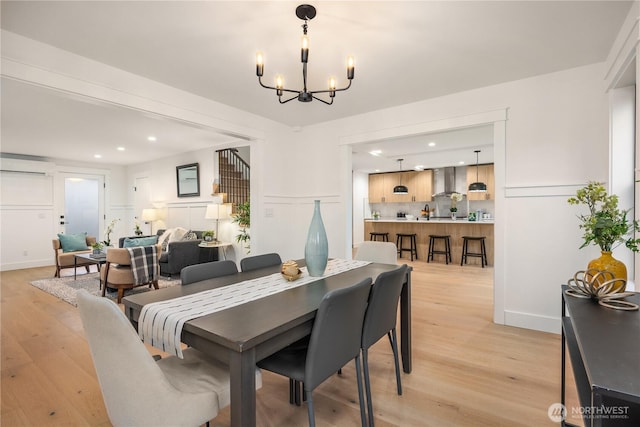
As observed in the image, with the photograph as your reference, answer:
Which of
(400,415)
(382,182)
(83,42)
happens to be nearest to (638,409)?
(400,415)

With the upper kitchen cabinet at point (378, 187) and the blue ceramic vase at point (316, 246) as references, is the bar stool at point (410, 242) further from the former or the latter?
the blue ceramic vase at point (316, 246)

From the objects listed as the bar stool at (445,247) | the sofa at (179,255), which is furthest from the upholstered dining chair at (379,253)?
the bar stool at (445,247)

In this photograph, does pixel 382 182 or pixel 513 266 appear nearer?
pixel 513 266

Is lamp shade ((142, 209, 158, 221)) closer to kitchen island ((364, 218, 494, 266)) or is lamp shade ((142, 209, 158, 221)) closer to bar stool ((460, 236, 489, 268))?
kitchen island ((364, 218, 494, 266))

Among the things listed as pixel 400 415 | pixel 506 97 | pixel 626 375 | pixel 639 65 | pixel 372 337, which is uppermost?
pixel 506 97

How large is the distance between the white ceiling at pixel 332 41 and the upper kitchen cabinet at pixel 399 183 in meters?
5.72

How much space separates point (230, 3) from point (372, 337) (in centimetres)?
220

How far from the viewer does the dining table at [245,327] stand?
107 centimetres

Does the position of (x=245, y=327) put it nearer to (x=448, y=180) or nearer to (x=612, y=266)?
(x=612, y=266)

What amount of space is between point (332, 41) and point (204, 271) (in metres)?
1.92

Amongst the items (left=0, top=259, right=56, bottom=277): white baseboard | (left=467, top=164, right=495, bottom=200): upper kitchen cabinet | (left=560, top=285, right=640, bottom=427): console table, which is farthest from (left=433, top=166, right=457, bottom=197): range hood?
(left=0, top=259, right=56, bottom=277): white baseboard

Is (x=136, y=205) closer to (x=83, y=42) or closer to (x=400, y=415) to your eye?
(x=83, y=42)

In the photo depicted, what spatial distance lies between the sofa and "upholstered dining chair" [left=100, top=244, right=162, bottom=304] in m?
1.05

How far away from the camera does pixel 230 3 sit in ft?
6.17
